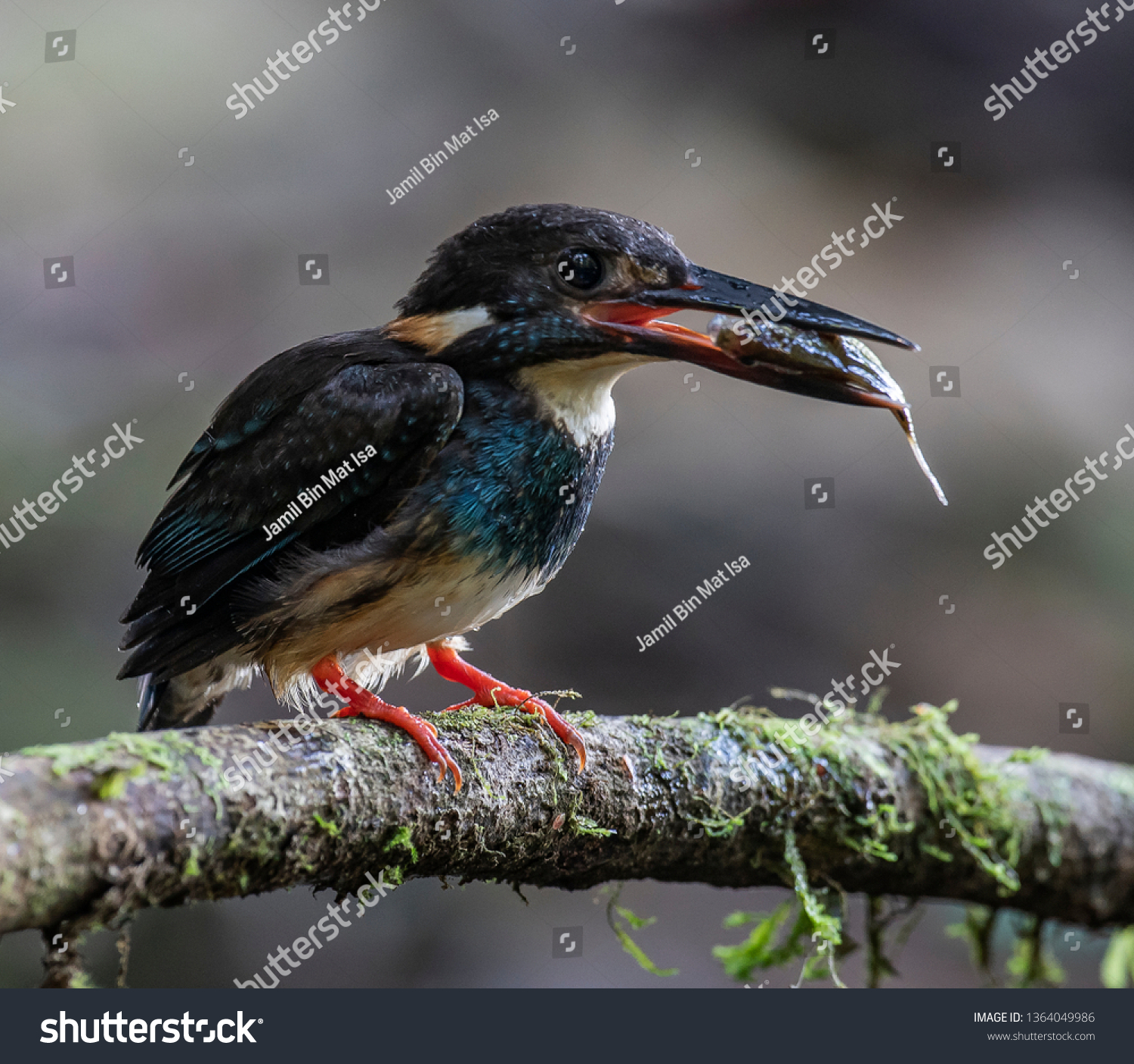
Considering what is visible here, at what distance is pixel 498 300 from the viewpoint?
8.19ft

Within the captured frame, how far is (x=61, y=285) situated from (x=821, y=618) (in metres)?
4.44

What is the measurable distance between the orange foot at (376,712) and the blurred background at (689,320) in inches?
107

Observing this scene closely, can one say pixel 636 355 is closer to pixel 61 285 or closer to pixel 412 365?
pixel 412 365

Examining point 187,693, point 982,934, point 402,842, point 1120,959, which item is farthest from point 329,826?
point 1120,959

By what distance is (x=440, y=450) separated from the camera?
2420 mm

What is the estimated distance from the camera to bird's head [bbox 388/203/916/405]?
2357 mm

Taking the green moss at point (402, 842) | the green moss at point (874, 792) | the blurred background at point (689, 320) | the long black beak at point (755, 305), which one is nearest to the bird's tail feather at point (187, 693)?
the green moss at point (402, 842)

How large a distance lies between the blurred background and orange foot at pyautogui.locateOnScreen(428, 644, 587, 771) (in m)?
2.58

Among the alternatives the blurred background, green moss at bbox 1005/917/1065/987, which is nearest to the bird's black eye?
green moss at bbox 1005/917/1065/987

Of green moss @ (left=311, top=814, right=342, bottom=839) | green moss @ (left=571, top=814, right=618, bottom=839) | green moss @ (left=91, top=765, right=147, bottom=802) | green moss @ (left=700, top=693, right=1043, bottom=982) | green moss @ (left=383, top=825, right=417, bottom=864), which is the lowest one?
green moss @ (left=700, top=693, right=1043, bottom=982)

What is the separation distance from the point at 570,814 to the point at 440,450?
820 millimetres

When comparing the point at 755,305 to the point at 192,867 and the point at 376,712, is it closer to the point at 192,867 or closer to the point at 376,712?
the point at 376,712

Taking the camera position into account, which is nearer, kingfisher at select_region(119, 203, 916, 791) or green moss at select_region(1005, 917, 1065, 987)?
kingfisher at select_region(119, 203, 916, 791)

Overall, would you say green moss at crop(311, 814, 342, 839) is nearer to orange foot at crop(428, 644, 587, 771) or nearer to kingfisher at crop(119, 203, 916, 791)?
kingfisher at crop(119, 203, 916, 791)
